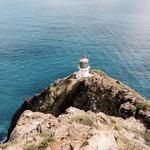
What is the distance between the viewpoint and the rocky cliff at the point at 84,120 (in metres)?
30.2

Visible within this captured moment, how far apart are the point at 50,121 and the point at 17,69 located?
278 ft

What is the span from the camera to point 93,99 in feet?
178

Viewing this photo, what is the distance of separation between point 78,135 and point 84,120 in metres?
5.06

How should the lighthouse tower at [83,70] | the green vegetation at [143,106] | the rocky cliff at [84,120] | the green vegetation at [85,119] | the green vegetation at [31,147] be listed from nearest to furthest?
1. the green vegetation at [31,147]
2. the rocky cliff at [84,120]
3. the green vegetation at [85,119]
4. the green vegetation at [143,106]
5. the lighthouse tower at [83,70]

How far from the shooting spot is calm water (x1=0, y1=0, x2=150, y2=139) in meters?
106

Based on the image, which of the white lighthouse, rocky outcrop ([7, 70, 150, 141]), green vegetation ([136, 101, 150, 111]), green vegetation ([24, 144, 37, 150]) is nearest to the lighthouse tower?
the white lighthouse

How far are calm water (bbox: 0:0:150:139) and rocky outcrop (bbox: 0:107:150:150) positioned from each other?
45.8 meters

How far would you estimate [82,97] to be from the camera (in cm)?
5722

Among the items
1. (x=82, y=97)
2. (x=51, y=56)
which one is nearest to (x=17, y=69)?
(x=51, y=56)

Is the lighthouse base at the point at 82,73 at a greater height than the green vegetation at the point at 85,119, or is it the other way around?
the green vegetation at the point at 85,119

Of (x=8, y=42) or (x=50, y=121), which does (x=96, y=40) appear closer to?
(x=8, y=42)

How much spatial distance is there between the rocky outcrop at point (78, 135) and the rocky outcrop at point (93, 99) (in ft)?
19.8

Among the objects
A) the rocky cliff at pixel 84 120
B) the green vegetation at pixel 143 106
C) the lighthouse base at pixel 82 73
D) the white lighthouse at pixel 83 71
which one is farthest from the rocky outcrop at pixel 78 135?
the white lighthouse at pixel 83 71

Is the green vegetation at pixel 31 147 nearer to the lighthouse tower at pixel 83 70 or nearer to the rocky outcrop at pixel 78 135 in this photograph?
the rocky outcrop at pixel 78 135
